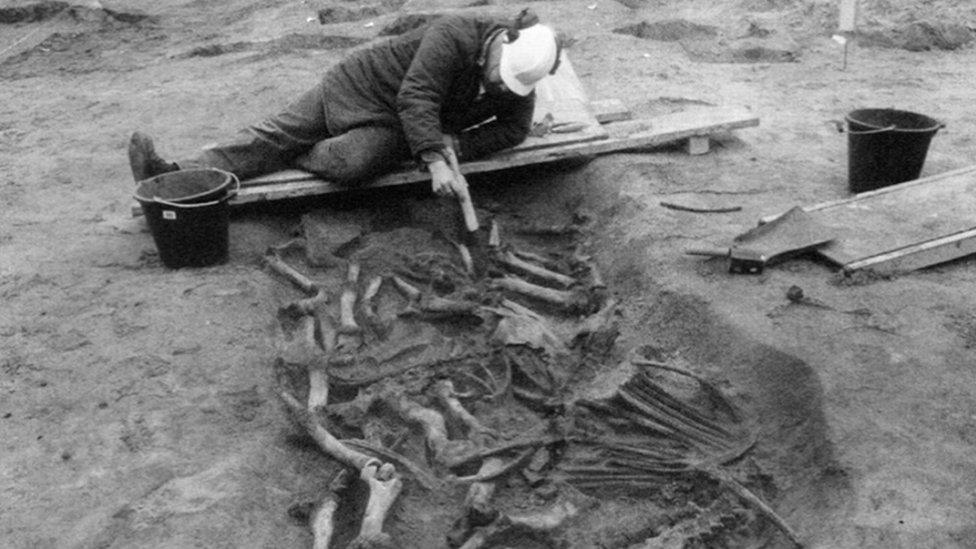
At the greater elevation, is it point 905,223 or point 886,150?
point 886,150

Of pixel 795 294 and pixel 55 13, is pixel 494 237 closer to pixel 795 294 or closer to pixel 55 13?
pixel 795 294

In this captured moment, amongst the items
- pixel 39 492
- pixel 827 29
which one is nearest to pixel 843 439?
pixel 39 492

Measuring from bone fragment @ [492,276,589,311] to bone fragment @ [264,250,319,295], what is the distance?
1.03m

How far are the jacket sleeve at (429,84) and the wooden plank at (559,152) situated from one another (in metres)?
0.57

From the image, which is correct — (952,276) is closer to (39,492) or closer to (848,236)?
(848,236)

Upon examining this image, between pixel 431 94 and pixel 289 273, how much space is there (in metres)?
1.34

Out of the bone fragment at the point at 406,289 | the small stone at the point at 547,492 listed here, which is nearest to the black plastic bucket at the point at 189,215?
the bone fragment at the point at 406,289

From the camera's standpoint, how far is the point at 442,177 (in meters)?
5.89

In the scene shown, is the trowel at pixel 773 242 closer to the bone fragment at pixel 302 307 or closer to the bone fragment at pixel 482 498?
the bone fragment at pixel 482 498

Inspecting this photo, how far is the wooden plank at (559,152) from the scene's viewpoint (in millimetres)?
6352

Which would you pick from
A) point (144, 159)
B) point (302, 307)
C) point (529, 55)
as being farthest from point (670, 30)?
point (302, 307)

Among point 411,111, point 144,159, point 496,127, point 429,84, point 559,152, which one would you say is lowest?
point 559,152

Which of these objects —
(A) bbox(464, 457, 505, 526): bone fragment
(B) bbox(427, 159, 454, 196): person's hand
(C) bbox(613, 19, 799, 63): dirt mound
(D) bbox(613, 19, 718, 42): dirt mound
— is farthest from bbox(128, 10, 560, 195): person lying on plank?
(D) bbox(613, 19, 718, 42): dirt mound

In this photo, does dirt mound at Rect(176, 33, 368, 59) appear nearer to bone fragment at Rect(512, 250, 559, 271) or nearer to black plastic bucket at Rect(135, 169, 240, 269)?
black plastic bucket at Rect(135, 169, 240, 269)
